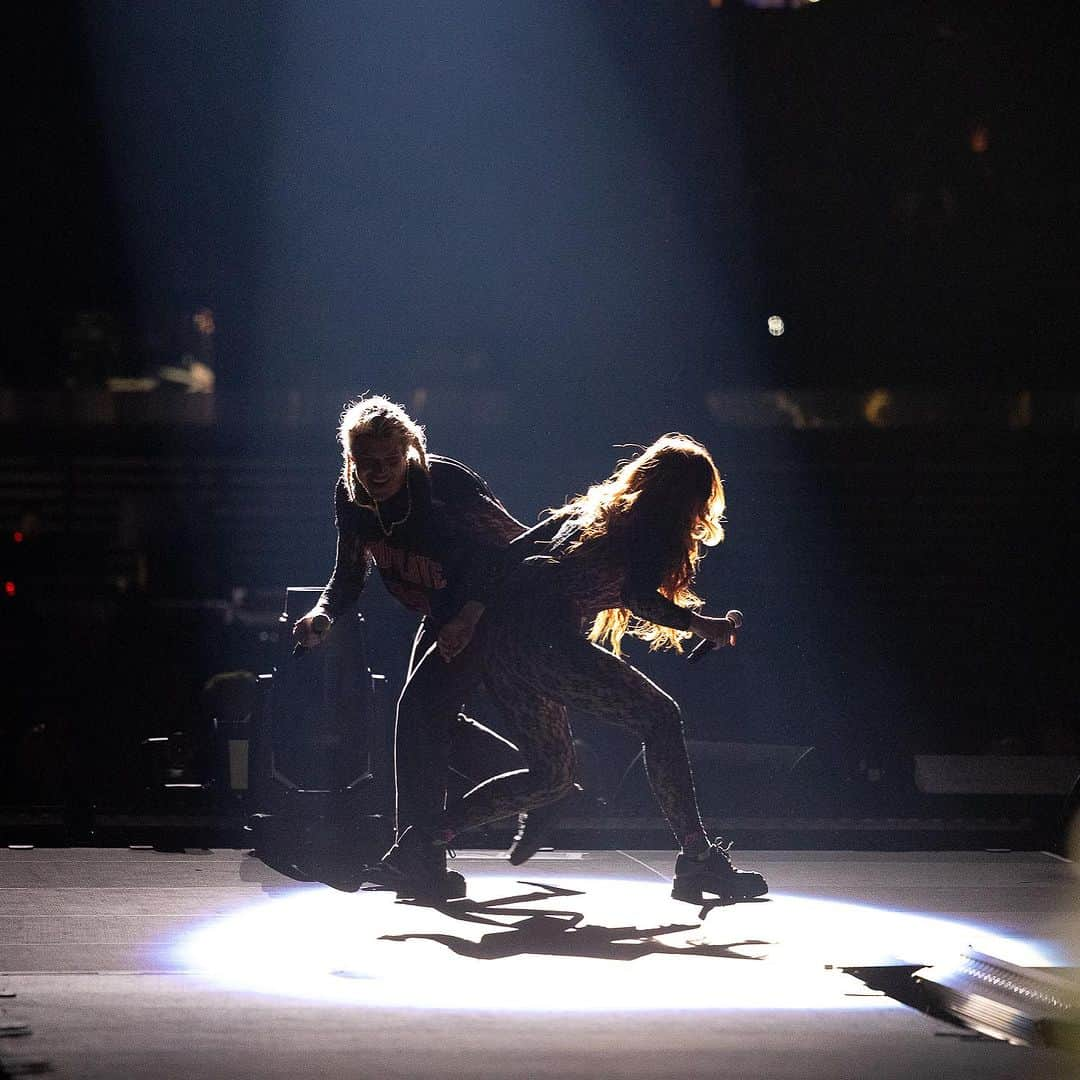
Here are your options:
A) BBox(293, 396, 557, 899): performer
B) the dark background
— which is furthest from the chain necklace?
the dark background

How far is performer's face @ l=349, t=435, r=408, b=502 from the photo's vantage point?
6812mm

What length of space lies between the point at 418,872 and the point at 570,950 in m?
1.31

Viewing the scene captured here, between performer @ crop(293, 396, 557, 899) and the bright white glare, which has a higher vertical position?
performer @ crop(293, 396, 557, 899)

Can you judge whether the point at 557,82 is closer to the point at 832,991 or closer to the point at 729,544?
the point at 729,544

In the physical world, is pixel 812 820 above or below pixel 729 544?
below

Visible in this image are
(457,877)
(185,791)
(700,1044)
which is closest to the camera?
(700,1044)

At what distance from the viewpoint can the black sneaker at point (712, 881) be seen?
6848 millimetres

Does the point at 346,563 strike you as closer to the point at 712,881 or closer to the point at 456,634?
the point at 456,634

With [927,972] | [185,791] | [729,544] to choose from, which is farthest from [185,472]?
[927,972]

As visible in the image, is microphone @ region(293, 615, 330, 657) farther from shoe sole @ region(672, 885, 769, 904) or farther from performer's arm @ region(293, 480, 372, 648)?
shoe sole @ region(672, 885, 769, 904)

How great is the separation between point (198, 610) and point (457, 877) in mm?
7373

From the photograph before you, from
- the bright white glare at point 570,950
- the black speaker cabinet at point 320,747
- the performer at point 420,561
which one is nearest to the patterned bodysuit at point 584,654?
the performer at point 420,561

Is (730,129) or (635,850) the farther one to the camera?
(730,129)

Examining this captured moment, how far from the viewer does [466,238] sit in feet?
75.0
